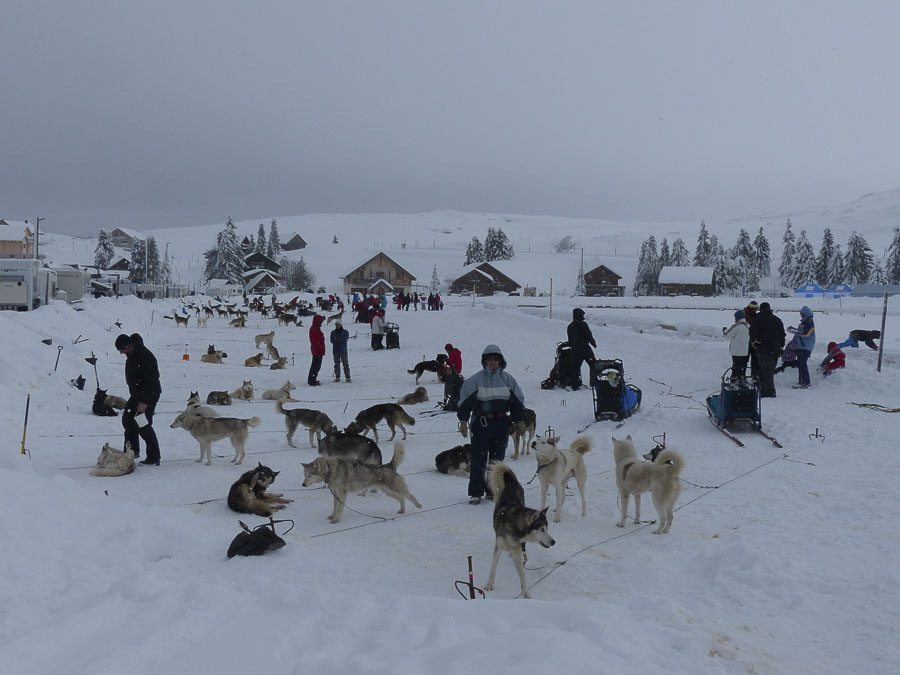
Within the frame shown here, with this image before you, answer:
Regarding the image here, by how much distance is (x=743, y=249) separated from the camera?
80.4 metres

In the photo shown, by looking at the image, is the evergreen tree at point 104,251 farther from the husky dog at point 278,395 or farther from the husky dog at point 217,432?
the husky dog at point 217,432

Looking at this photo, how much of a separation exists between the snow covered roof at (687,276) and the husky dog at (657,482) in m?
70.1

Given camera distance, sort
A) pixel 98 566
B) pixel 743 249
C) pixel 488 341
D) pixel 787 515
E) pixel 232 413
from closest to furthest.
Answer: pixel 98 566 → pixel 787 515 → pixel 232 413 → pixel 488 341 → pixel 743 249

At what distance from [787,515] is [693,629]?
9.09ft

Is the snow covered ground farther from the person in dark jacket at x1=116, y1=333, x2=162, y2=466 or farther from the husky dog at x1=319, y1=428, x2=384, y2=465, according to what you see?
the husky dog at x1=319, y1=428, x2=384, y2=465

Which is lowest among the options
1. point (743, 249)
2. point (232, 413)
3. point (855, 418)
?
point (232, 413)

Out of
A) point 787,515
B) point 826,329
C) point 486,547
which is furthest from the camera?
point 826,329

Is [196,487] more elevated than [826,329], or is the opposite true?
[826,329]

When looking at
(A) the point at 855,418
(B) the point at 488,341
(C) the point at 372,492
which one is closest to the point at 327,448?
(C) the point at 372,492

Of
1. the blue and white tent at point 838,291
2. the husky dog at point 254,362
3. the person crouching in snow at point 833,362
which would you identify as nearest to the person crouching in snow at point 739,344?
the person crouching in snow at point 833,362

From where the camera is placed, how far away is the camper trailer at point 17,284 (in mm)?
18922

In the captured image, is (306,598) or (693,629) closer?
(693,629)

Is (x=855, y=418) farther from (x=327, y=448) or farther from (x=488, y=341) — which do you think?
(x=488, y=341)

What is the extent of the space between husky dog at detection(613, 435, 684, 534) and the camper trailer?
67.7 feet
